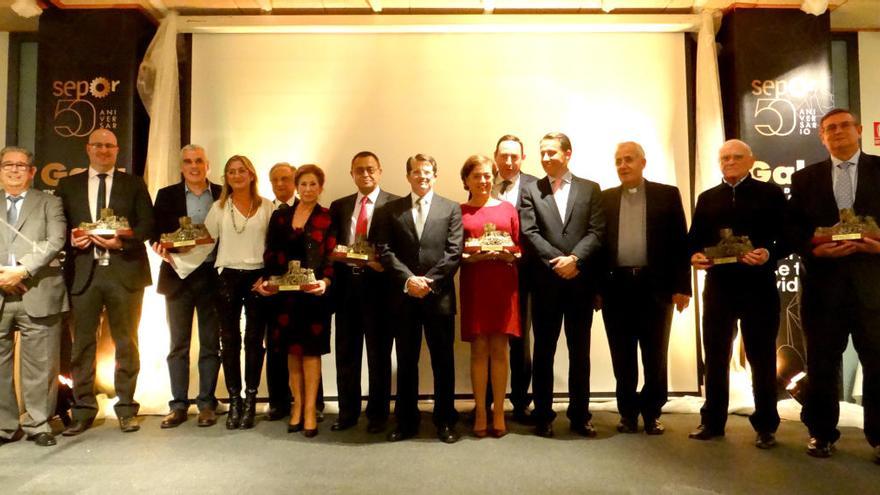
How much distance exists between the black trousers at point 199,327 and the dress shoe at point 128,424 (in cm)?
27

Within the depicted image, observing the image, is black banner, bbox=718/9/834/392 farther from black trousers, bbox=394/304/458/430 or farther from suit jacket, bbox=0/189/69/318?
suit jacket, bbox=0/189/69/318

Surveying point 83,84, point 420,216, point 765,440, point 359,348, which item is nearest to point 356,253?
point 420,216

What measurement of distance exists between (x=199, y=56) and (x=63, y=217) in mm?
2139

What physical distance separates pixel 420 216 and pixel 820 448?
9.24ft

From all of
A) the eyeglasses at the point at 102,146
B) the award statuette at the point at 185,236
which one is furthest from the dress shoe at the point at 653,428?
the eyeglasses at the point at 102,146

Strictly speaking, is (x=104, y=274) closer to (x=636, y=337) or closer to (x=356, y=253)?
(x=356, y=253)

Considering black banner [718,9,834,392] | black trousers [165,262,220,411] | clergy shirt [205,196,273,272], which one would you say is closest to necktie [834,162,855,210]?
black banner [718,9,834,392]

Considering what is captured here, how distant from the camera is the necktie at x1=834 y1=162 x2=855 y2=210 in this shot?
138 inches

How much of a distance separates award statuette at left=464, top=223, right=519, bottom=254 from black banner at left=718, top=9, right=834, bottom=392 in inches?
113

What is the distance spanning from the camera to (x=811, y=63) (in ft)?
17.1

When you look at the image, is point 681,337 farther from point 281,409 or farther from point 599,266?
point 281,409

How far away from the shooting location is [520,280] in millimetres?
4223

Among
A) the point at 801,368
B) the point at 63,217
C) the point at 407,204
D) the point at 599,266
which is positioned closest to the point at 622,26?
the point at 599,266

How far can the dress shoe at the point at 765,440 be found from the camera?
11.8 feet
